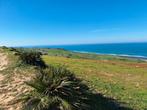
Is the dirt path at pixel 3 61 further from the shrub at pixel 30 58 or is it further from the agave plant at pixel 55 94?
the agave plant at pixel 55 94

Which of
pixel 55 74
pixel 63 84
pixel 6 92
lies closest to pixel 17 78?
Answer: pixel 6 92

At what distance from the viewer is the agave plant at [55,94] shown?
8062 millimetres

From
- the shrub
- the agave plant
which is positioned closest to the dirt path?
the shrub

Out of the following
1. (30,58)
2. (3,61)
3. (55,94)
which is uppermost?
(30,58)

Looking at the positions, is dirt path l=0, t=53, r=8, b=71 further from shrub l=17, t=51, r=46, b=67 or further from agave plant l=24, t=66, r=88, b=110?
agave plant l=24, t=66, r=88, b=110

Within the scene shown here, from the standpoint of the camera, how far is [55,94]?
8.39m

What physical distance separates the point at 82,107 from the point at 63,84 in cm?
106

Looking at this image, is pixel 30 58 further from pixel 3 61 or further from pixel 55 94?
pixel 55 94

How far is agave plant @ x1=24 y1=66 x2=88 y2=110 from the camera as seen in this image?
8.06 meters

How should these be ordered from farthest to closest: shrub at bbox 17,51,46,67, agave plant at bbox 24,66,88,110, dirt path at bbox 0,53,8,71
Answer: shrub at bbox 17,51,46,67 → dirt path at bbox 0,53,8,71 → agave plant at bbox 24,66,88,110

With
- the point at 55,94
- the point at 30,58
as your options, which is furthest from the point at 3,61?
the point at 55,94

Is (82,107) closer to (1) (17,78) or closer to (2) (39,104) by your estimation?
(2) (39,104)

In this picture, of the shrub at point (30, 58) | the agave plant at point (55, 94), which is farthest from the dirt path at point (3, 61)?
the agave plant at point (55, 94)

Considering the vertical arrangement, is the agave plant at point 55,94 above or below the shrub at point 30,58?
below
